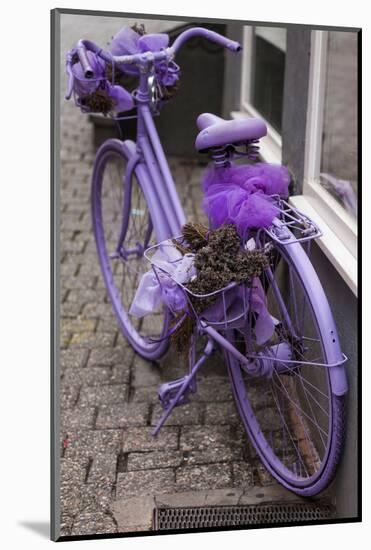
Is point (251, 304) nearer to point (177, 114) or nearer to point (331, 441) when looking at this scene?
point (331, 441)

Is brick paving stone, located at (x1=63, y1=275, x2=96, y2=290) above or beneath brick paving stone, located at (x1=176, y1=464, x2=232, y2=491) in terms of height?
above

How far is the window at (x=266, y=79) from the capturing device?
137 inches

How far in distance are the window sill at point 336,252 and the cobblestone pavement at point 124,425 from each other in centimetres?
78

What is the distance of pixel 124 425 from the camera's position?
3510 mm

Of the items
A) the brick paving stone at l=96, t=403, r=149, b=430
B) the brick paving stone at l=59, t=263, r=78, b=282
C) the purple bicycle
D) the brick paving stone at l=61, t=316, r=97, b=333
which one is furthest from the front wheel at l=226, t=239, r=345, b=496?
the brick paving stone at l=59, t=263, r=78, b=282

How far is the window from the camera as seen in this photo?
3.48m

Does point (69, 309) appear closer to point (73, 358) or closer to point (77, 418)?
point (73, 358)

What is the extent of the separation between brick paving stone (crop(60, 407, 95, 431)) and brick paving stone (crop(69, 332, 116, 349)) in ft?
1.63

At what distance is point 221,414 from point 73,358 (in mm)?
729

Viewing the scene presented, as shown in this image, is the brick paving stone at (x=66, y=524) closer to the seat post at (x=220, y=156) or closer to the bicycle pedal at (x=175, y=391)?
the bicycle pedal at (x=175, y=391)

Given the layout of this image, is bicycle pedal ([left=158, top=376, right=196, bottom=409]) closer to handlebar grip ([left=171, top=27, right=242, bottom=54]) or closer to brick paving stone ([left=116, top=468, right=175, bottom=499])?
brick paving stone ([left=116, top=468, right=175, bottom=499])

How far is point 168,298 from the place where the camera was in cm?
287

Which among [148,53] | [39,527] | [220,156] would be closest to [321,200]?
[220,156]

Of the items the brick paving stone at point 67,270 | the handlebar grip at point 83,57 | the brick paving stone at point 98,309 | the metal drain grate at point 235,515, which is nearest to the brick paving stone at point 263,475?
the metal drain grate at point 235,515
